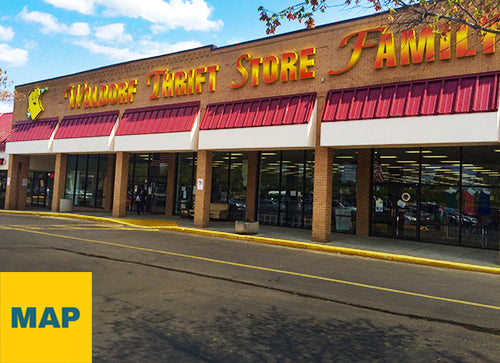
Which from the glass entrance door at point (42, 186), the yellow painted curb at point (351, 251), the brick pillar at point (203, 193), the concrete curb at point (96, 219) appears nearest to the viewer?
Answer: the yellow painted curb at point (351, 251)

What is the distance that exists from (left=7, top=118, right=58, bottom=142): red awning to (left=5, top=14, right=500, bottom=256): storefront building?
24 cm

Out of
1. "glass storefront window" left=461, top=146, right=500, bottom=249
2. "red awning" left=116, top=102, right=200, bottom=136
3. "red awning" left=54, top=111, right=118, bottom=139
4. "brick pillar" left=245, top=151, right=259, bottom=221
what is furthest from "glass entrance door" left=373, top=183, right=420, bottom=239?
"red awning" left=54, top=111, right=118, bottom=139

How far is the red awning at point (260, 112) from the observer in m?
16.2

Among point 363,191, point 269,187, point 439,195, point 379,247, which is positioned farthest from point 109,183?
point 439,195

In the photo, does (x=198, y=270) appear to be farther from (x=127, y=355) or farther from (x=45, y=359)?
(x=45, y=359)

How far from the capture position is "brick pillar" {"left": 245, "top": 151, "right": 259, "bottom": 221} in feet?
71.4

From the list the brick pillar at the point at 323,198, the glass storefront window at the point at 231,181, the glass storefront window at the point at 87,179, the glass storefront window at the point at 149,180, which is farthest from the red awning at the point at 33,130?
the brick pillar at the point at 323,198

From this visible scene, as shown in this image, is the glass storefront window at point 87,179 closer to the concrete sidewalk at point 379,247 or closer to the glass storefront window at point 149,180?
the glass storefront window at point 149,180

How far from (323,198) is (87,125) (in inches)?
624

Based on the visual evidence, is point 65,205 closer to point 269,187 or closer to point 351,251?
point 269,187

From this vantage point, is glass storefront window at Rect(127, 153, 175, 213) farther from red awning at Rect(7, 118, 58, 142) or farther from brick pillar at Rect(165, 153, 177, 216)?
red awning at Rect(7, 118, 58, 142)

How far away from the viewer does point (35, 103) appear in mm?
27594

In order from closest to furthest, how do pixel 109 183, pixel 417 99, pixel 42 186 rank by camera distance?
1. pixel 417 99
2. pixel 109 183
3. pixel 42 186

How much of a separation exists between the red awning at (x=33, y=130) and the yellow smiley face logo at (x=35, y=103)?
0.50m
